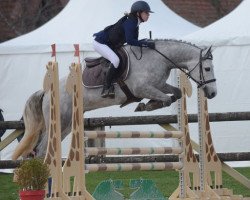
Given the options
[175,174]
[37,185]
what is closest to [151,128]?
[175,174]

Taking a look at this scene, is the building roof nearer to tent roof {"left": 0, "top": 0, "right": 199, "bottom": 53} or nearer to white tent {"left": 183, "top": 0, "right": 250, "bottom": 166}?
tent roof {"left": 0, "top": 0, "right": 199, "bottom": 53}

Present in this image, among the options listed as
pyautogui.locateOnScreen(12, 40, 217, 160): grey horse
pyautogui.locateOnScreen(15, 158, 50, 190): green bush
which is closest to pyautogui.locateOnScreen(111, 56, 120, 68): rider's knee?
pyautogui.locateOnScreen(12, 40, 217, 160): grey horse

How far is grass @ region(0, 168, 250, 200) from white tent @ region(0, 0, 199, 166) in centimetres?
146

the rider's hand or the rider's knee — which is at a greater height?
the rider's hand

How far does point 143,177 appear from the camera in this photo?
14.6 m

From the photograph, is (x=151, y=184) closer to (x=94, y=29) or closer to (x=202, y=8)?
(x=94, y=29)

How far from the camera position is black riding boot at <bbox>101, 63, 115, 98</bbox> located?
10.3 meters

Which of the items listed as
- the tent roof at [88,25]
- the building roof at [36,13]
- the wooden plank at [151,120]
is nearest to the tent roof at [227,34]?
the tent roof at [88,25]

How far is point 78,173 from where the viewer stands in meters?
9.85

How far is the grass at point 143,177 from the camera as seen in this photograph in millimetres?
12578

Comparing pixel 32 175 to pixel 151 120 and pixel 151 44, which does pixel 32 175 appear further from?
pixel 151 120

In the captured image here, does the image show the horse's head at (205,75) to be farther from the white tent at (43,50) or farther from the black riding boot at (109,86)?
the white tent at (43,50)

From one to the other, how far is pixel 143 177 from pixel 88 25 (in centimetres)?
337

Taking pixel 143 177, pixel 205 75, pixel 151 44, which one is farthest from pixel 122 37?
pixel 143 177
